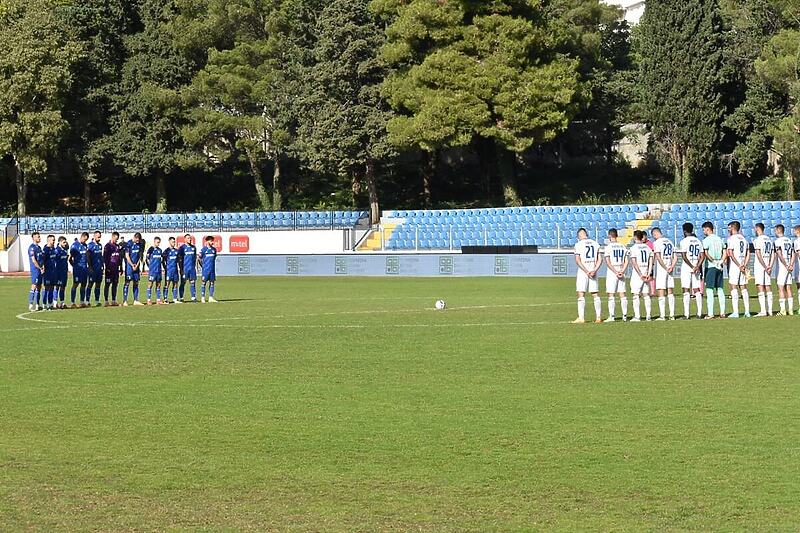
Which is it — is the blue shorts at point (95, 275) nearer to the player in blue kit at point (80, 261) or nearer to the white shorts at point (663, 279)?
the player in blue kit at point (80, 261)

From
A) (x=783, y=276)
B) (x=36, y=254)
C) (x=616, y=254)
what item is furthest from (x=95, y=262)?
(x=783, y=276)

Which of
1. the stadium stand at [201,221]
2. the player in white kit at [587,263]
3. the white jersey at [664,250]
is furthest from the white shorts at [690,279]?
the stadium stand at [201,221]

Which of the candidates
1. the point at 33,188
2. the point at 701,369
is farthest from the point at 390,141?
the point at 701,369

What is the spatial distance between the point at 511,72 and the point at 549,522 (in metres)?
52.0

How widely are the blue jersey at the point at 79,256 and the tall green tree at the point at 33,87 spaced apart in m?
36.0

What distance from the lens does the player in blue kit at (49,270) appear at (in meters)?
30.2

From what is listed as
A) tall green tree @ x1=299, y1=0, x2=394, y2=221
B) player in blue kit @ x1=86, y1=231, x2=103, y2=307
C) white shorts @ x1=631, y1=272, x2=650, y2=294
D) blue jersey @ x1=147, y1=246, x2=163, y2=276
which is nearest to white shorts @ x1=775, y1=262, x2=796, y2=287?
white shorts @ x1=631, y1=272, x2=650, y2=294

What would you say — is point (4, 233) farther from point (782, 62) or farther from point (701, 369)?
point (701, 369)

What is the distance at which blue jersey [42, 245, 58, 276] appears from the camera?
3011cm

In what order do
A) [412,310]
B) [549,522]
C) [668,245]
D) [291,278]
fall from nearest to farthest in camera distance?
[549,522] < [668,245] < [412,310] < [291,278]

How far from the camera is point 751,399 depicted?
12.7 m

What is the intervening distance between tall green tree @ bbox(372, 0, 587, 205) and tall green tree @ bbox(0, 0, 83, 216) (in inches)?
743

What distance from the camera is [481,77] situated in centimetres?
5872

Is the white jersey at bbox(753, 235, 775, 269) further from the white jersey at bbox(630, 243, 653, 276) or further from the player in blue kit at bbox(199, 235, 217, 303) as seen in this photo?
the player in blue kit at bbox(199, 235, 217, 303)
